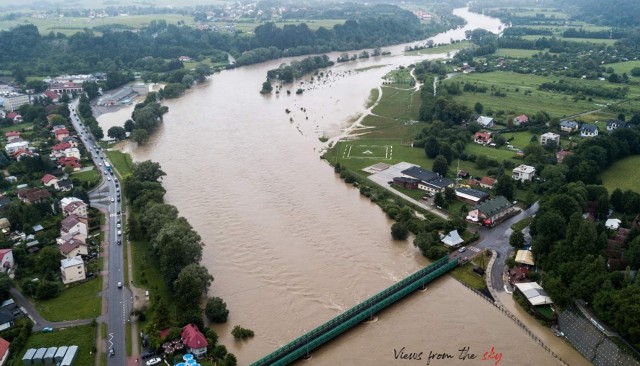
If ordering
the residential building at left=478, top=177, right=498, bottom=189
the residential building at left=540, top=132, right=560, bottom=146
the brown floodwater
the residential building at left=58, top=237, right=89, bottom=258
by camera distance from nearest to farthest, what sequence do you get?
the brown floodwater, the residential building at left=58, top=237, right=89, bottom=258, the residential building at left=478, top=177, right=498, bottom=189, the residential building at left=540, top=132, right=560, bottom=146

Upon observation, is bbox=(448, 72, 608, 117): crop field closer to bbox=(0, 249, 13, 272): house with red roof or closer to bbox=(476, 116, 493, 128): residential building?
bbox=(476, 116, 493, 128): residential building

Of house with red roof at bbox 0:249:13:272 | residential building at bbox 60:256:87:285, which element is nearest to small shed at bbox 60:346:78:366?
residential building at bbox 60:256:87:285

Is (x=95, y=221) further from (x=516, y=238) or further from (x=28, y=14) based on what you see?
(x=28, y=14)

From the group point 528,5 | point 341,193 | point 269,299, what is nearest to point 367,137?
point 341,193

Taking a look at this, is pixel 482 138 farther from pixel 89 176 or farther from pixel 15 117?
pixel 15 117

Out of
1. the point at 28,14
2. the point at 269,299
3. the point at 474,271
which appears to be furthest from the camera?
the point at 28,14

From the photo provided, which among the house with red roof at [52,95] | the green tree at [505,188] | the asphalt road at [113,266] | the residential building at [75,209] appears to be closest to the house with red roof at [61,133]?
the asphalt road at [113,266]

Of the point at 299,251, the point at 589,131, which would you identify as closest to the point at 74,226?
the point at 299,251
